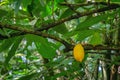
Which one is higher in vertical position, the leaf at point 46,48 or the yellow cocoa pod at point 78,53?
the yellow cocoa pod at point 78,53

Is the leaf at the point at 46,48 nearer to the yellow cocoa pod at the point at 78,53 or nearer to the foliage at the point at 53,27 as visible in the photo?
the foliage at the point at 53,27

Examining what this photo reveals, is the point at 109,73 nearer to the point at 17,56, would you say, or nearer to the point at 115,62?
the point at 115,62

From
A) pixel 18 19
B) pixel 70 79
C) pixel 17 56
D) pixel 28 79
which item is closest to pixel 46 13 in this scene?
pixel 18 19

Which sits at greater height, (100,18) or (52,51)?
(100,18)

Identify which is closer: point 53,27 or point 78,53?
point 78,53

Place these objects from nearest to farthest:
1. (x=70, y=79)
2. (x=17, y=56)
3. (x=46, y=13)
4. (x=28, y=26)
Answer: (x=28, y=26) → (x=46, y=13) → (x=70, y=79) → (x=17, y=56)

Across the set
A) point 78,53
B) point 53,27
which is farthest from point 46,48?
point 78,53

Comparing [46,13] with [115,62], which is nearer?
[46,13]

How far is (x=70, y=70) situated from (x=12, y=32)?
1.22ft

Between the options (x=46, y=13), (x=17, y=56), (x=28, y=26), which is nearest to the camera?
(x=28, y=26)

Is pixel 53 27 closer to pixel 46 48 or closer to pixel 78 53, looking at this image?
pixel 46 48

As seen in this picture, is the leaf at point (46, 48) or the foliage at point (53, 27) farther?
the leaf at point (46, 48)

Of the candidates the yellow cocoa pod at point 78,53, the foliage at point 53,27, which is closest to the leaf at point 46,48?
the foliage at point 53,27

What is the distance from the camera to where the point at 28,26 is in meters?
0.84
